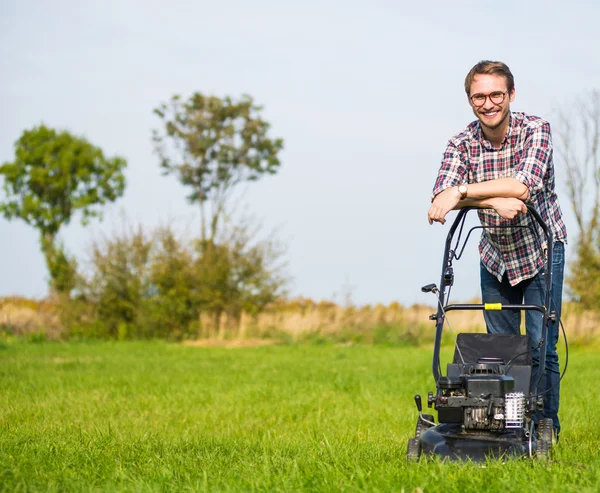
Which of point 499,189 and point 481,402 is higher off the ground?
point 499,189

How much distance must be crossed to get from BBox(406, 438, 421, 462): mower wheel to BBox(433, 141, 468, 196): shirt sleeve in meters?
1.35

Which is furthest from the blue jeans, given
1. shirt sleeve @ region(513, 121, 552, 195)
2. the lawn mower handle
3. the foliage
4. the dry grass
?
the foliage

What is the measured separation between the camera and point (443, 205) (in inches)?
176

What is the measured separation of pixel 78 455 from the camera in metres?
4.79

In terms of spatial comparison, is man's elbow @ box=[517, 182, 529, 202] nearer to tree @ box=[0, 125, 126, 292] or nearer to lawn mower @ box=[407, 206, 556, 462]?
lawn mower @ box=[407, 206, 556, 462]

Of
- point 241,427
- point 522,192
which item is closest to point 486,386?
point 522,192

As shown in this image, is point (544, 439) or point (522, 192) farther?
point (522, 192)

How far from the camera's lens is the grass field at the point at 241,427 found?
382 centimetres

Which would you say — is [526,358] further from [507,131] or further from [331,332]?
[331,332]

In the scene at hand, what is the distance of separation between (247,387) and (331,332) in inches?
506

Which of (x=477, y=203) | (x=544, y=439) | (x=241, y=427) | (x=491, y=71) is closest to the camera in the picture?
(x=544, y=439)

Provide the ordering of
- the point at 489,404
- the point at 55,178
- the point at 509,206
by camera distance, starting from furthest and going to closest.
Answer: the point at 55,178
the point at 509,206
the point at 489,404

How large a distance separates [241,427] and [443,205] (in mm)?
3651

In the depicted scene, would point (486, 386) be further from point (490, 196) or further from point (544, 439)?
point (490, 196)
